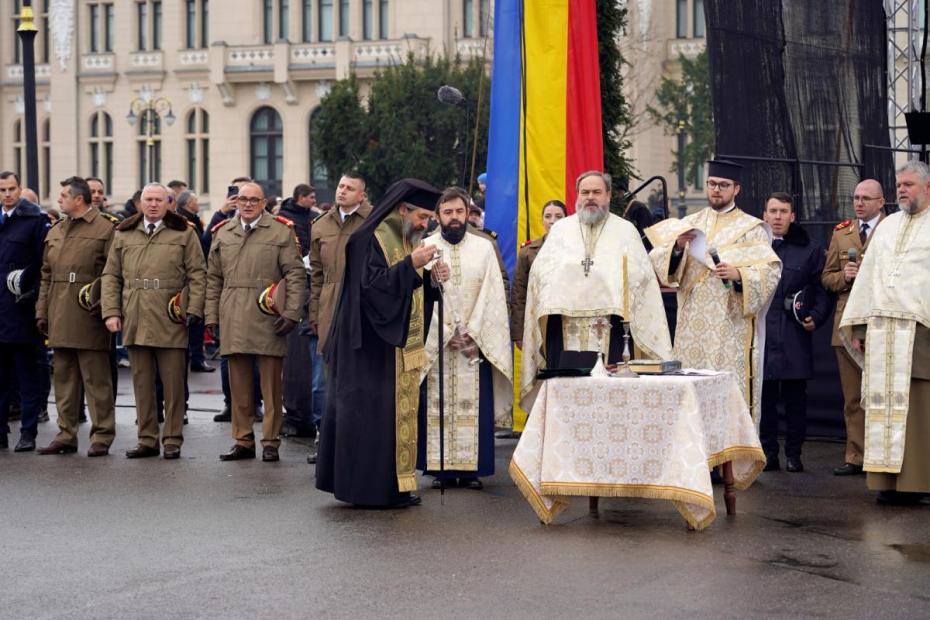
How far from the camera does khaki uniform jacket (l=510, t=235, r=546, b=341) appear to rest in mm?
11438

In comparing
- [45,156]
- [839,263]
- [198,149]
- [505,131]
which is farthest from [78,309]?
[45,156]

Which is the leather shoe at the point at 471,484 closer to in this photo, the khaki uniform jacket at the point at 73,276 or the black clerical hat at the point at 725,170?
the black clerical hat at the point at 725,170

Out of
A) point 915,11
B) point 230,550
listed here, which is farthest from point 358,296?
point 915,11

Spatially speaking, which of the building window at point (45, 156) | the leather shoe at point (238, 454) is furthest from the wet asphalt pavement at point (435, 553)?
the building window at point (45, 156)

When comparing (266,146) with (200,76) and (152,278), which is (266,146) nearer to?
(200,76)

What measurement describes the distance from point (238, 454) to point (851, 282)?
464cm

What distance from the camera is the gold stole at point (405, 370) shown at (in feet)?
32.2

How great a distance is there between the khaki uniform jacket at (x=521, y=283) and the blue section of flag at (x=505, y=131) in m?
1.31

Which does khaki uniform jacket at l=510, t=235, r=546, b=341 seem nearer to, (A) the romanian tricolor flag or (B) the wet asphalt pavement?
(B) the wet asphalt pavement

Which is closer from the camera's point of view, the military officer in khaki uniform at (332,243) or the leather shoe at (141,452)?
the military officer in khaki uniform at (332,243)

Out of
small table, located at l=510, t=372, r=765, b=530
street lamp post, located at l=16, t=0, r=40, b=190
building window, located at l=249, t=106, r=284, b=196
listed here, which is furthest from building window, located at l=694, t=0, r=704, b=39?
small table, located at l=510, t=372, r=765, b=530

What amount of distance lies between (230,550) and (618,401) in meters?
2.24

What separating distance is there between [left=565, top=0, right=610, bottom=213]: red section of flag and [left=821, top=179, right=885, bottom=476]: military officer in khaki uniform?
250 cm

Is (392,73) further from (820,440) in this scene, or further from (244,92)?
(820,440)
